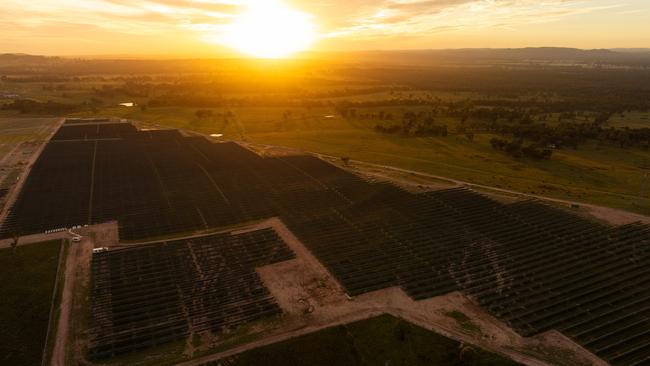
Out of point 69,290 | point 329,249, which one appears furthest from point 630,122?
point 69,290

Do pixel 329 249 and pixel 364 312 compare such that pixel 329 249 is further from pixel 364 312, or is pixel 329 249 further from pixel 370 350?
pixel 370 350

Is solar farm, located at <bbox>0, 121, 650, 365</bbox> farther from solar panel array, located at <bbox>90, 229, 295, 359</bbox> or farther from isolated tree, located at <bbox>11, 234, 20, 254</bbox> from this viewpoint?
isolated tree, located at <bbox>11, 234, 20, 254</bbox>

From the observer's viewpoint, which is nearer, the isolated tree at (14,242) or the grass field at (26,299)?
the grass field at (26,299)

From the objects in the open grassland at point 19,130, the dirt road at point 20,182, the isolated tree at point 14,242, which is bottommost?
the isolated tree at point 14,242

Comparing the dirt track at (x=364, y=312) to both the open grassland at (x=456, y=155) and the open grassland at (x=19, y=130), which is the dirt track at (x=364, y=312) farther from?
the open grassland at (x=19, y=130)

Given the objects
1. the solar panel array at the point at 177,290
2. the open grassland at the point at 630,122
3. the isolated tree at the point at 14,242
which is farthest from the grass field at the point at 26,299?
the open grassland at the point at 630,122

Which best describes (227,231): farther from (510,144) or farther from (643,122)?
(643,122)
